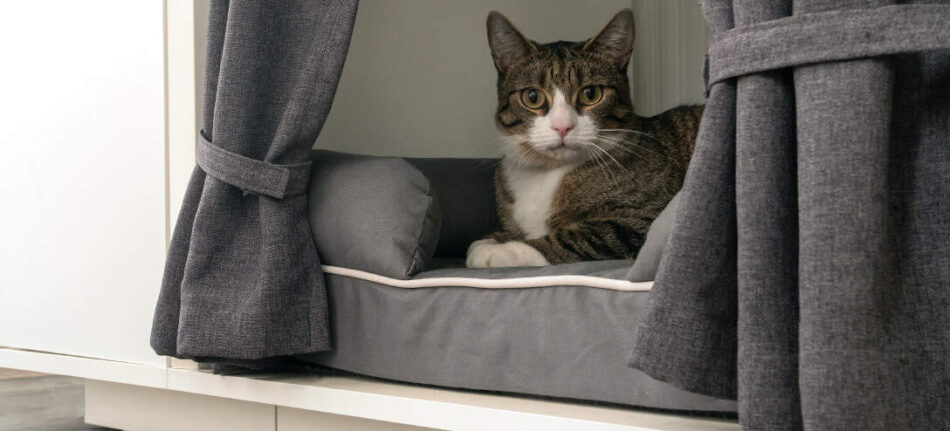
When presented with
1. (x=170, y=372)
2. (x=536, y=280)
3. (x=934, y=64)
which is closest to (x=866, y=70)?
(x=934, y=64)

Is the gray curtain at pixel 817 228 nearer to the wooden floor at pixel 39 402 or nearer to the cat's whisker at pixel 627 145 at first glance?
the cat's whisker at pixel 627 145

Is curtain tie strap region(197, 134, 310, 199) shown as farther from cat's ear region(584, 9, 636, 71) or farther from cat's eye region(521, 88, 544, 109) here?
cat's ear region(584, 9, 636, 71)

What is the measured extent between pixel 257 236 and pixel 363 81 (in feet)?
2.46

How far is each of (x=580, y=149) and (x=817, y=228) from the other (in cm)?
95

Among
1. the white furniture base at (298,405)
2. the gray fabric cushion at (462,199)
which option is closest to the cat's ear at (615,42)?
the gray fabric cushion at (462,199)

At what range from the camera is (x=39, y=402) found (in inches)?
99.2

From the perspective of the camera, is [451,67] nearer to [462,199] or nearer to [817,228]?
[462,199]

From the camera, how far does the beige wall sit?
2234mm


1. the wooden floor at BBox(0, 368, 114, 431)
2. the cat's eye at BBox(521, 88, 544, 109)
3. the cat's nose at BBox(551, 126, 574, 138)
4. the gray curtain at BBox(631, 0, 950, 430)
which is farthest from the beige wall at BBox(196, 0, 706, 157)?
the gray curtain at BBox(631, 0, 950, 430)

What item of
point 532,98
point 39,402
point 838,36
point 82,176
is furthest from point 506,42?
point 39,402

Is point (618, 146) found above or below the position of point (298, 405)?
above

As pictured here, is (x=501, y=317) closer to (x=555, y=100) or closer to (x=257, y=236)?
(x=257, y=236)

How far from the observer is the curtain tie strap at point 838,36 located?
0.88m

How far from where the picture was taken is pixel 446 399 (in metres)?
1.40
